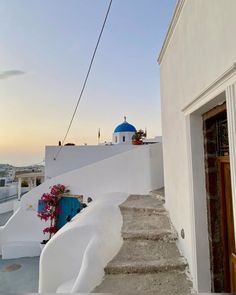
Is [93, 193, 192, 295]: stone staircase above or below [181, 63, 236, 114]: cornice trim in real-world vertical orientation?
below

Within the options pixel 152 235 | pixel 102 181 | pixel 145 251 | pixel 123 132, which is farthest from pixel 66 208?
pixel 123 132

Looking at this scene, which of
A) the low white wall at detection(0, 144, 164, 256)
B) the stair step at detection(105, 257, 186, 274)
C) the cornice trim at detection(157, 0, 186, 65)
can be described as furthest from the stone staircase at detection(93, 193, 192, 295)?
the cornice trim at detection(157, 0, 186, 65)

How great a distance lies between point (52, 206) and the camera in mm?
Answer: 8617

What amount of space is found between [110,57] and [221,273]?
6.29 m

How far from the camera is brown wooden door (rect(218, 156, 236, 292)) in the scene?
237 centimetres

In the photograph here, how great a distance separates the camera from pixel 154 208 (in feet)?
15.3

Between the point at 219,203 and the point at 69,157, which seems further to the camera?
the point at 69,157

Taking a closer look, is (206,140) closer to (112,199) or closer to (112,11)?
(112,199)

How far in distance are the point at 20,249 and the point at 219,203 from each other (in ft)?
28.1

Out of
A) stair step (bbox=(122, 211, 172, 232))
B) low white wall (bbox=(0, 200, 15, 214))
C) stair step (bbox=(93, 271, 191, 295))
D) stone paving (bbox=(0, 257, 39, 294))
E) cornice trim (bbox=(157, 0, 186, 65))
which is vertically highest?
cornice trim (bbox=(157, 0, 186, 65))

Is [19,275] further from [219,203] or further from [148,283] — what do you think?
[219,203]

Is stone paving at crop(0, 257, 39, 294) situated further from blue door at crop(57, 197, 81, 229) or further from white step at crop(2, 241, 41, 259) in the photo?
blue door at crop(57, 197, 81, 229)

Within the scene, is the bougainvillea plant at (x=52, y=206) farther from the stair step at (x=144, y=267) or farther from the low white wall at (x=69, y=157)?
the stair step at (x=144, y=267)

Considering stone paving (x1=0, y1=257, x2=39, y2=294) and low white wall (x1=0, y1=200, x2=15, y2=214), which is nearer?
stone paving (x1=0, y1=257, x2=39, y2=294)
